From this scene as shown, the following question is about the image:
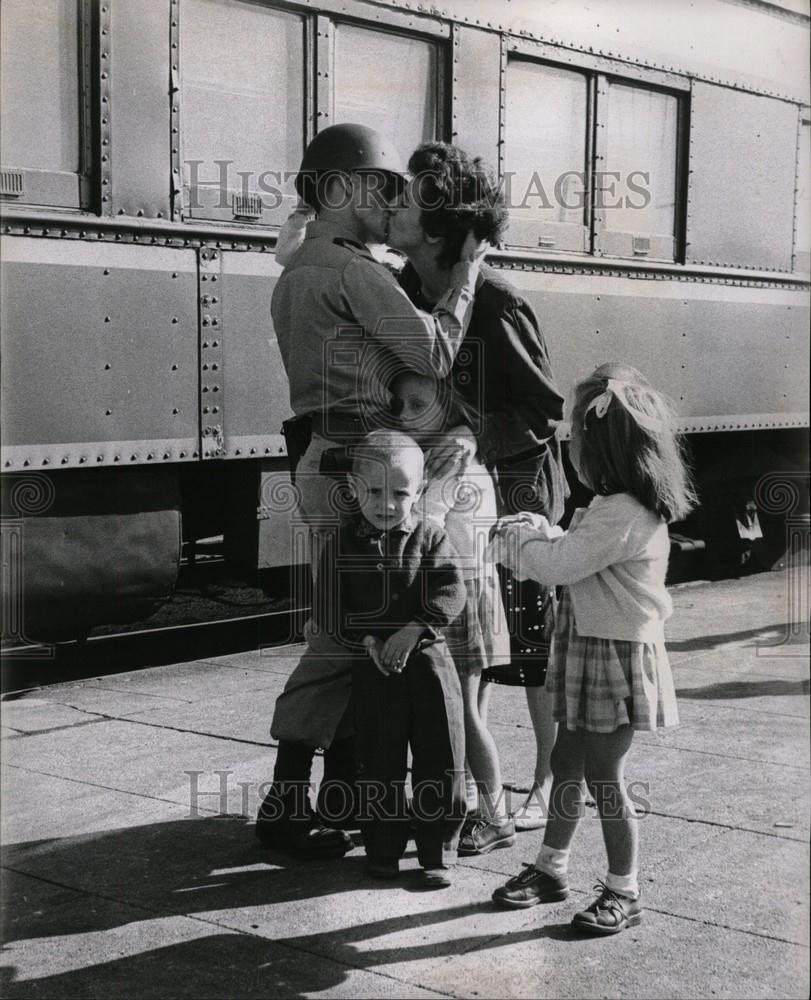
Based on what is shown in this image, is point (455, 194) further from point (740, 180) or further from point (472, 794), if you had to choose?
point (740, 180)

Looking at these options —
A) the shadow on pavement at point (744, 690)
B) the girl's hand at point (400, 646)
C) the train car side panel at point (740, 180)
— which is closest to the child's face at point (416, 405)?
the girl's hand at point (400, 646)

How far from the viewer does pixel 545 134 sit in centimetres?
655

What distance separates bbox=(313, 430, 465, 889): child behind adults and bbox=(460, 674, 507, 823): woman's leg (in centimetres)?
15

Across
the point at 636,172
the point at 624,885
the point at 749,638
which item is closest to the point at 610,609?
the point at 624,885

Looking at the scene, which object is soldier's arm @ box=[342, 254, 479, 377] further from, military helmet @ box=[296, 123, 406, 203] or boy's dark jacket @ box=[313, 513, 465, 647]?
boy's dark jacket @ box=[313, 513, 465, 647]

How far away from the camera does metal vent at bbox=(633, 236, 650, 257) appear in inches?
281

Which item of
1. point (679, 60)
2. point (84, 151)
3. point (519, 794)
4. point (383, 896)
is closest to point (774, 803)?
point (519, 794)

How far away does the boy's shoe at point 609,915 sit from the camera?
120 inches

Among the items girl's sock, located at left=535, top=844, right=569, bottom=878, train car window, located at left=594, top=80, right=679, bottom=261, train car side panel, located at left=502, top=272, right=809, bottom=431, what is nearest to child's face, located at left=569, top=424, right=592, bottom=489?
girl's sock, located at left=535, top=844, right=569, bottom=878

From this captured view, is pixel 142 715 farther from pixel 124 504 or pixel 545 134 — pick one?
pixel 545 134

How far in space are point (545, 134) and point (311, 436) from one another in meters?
3.38

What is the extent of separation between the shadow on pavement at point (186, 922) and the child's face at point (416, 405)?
3.85 feet

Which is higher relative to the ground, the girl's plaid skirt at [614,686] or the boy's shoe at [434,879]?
the girl's plaid skirt at [614,686]

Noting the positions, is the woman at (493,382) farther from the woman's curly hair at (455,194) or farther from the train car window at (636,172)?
the train car window at (636,172)
